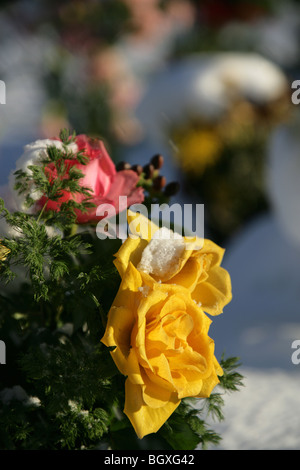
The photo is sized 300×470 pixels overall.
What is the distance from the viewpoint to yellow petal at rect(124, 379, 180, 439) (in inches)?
10.0

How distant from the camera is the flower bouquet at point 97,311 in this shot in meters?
0.26

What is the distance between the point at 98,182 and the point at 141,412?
0.40ft

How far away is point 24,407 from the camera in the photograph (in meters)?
0.28

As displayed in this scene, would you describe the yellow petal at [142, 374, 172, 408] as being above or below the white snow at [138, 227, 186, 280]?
below

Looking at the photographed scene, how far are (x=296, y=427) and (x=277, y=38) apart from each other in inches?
80.3
